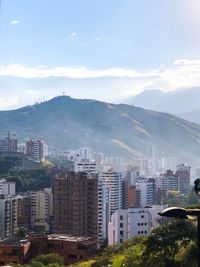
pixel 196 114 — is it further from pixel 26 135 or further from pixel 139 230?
pixel 139 230

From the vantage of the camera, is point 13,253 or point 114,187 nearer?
point 13,253

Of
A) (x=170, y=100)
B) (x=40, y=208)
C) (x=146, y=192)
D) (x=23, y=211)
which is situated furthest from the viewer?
(x=170, y=100)

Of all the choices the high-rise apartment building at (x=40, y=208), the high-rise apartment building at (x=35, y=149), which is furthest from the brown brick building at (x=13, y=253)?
the high-rise apartment building at (x=35, y=149)

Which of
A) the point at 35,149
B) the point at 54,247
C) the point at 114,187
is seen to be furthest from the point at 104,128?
the point at 54,247

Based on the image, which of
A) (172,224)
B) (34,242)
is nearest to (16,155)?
(34,242)

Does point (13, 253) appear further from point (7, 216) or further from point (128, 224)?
point (7, 216)
